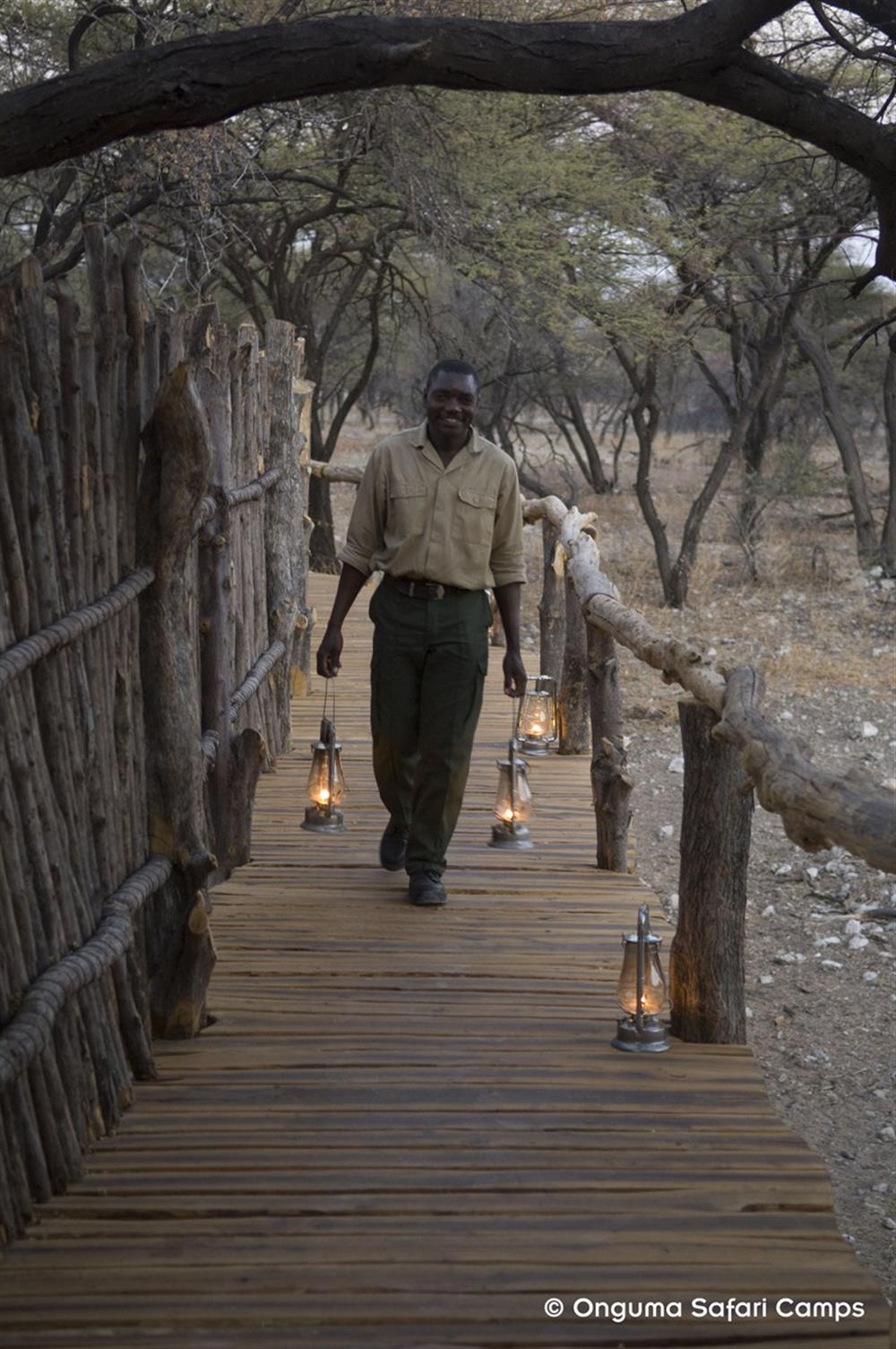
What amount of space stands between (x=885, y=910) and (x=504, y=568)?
3856 mm

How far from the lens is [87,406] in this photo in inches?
138

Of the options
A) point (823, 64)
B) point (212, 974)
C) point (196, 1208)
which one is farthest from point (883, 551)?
point (196, 1208)

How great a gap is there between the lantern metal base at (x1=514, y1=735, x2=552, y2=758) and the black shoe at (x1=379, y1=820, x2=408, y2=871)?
81.2 inches

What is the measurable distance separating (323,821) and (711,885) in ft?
7.78

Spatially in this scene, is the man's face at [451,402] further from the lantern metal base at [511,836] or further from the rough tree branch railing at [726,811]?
the lantern metal base at [511,836]

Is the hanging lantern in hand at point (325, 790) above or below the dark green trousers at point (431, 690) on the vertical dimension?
below

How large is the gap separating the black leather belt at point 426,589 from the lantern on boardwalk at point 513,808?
105 cm

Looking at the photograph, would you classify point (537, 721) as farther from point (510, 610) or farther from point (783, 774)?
point (783, 774)

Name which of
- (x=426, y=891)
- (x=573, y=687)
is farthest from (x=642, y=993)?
(x=573, y=687)

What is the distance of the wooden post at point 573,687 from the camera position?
718cm

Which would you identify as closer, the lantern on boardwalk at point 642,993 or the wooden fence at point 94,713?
the wooden fence at point 94,713

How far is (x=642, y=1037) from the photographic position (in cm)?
394

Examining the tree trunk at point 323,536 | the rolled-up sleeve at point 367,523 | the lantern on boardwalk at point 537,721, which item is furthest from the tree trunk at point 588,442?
the rolled-up sleeve at point 367,523

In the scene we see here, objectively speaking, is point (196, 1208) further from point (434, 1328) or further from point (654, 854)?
point (654, 854)
